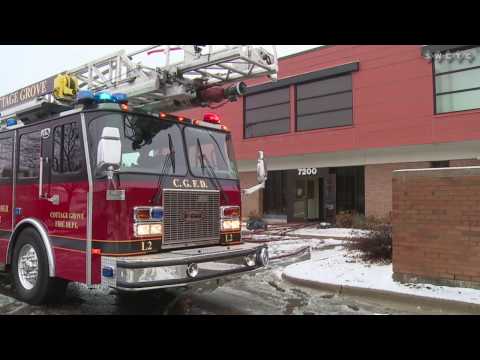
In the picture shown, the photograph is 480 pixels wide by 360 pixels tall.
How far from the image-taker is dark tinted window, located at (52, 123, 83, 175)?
5465mm

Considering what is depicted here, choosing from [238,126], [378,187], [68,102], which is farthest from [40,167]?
[238,126]

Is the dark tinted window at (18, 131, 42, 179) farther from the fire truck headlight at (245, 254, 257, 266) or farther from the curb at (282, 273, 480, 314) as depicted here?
the curb at (282, 273, 480, 314)

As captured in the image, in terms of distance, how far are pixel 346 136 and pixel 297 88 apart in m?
3.31

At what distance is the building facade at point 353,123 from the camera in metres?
15.5

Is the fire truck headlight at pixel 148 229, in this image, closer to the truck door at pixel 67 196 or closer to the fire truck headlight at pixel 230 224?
the truck door at pixel 67 196

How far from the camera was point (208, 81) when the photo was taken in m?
6.66

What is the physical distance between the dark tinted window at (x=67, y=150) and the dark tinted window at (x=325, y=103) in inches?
550

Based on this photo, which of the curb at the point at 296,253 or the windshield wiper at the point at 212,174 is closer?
the windshield wiper at the point at 212,174

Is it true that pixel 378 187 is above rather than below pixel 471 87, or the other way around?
below

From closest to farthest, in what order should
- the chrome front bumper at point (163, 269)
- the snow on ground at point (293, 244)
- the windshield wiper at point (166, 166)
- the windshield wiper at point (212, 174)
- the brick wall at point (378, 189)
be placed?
the chrome front bumper at point (163, 269)
the windshield wiper at point (166, 166)
the windshield wiper at point (212, 174)
the snow on ground at point (293, 244)
the brick wall at point (378, 189)

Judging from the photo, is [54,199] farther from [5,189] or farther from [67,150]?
[5,189]

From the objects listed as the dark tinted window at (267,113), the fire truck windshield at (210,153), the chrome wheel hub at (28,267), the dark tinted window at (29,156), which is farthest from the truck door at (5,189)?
the dark tinted window at (267,113)
